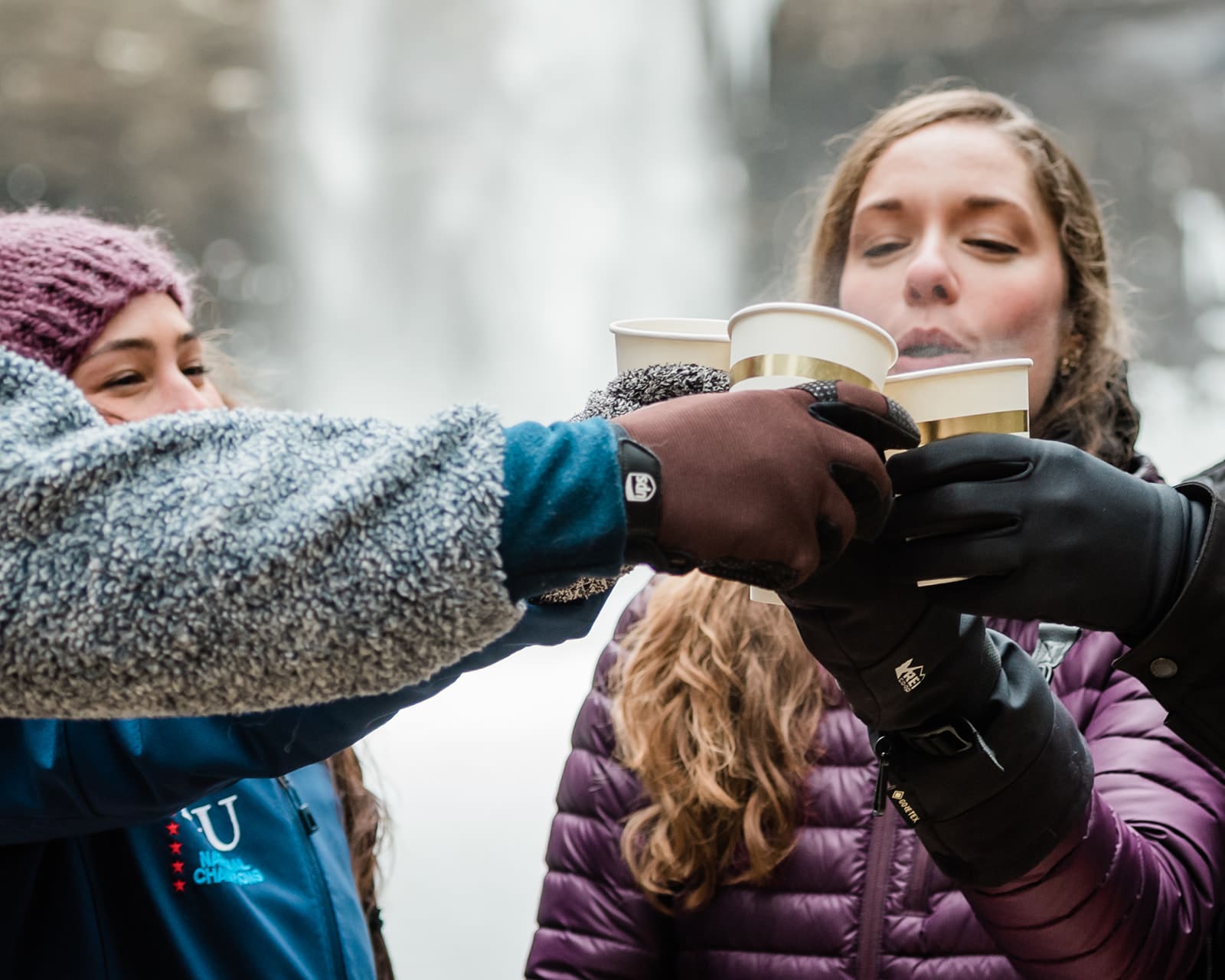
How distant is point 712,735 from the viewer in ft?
4.09

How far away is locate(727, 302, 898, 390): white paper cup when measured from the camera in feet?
2.65

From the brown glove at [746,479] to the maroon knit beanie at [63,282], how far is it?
2.11 feet

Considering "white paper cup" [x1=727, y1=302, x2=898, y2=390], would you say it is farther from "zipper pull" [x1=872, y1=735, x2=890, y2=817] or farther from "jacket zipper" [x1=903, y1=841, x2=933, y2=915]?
"jacket zipper" [x1=903, y1=841, x2=933, y2=915]

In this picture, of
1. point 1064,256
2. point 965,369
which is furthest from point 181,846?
point 1064,256

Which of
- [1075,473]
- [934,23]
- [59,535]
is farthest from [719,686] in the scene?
[934,23]

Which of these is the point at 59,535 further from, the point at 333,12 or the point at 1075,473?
the point at 333,12

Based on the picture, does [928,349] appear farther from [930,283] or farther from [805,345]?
[805,345]

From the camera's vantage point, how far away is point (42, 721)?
0.82 metres

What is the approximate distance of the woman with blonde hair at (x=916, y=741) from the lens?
97 cm

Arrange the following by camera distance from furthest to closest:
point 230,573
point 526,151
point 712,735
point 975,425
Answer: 1. point 526,151
2. point 712,735
3. point 975,425
4. point 230,573

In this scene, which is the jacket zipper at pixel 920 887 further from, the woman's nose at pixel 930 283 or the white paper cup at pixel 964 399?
the woman's nose at pixel 930 283

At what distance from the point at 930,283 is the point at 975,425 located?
40cm

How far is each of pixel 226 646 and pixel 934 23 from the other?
3.18 m

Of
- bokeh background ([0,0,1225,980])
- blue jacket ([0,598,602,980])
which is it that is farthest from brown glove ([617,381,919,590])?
bokeh background ([0,0,1225,980])
